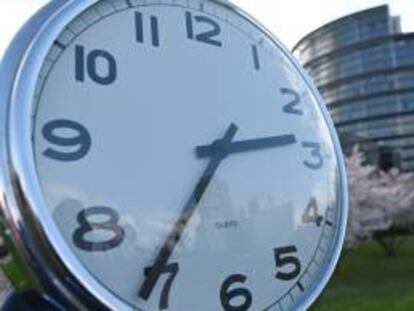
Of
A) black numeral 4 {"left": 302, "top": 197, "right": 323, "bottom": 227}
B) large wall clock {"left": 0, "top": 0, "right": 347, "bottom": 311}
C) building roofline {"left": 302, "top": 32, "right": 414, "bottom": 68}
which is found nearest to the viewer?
large wall clock {"left": 0, "top": 0, "right": 347, "bottom": 311}

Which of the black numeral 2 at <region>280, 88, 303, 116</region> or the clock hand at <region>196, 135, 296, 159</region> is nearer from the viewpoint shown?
the clock hand at <region>196, 135, 296, 159</region>

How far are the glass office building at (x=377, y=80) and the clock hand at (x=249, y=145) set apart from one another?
50732mm

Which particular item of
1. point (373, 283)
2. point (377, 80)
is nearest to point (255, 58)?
point (373, 283)

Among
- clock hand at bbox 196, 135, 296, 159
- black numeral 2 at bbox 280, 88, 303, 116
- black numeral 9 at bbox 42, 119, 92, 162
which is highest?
black numeral 2 at bbox 280, 88, 303, 116

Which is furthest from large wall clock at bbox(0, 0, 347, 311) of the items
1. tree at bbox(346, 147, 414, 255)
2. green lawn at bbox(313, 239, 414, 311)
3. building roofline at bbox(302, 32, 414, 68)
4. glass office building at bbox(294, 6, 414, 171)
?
glass office building at bbox(294, 6, 414, 171)

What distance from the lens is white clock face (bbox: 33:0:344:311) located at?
105 centimetres

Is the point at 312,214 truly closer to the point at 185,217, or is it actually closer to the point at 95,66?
the point at 185,217

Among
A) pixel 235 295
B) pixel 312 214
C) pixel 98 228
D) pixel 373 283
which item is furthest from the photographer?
pixel 373 283

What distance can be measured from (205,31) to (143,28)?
0.12 meters

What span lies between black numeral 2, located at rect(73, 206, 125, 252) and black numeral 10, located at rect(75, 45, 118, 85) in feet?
0.62

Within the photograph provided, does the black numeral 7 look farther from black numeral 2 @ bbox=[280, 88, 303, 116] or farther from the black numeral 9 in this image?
black numeral 2 @ bbox=[280, 88, 303, 116]

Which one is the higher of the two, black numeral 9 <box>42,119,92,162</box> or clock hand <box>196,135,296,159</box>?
black numeral 9 <box>42,119,92,162</box>

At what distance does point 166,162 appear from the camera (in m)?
1.12

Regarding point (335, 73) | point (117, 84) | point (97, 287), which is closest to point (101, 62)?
point (117, 84)
